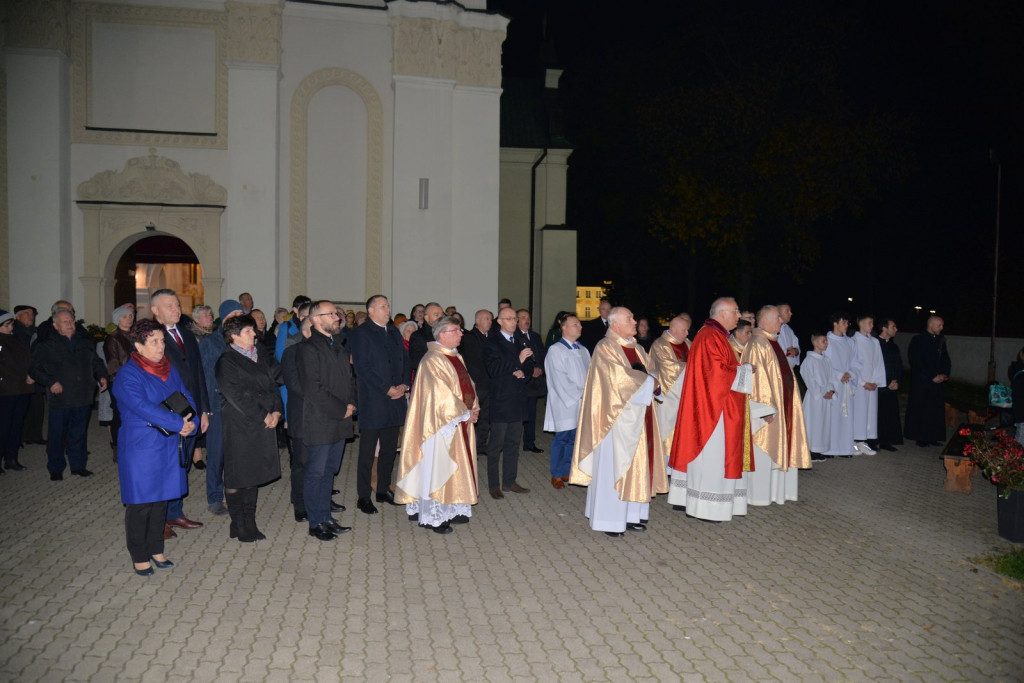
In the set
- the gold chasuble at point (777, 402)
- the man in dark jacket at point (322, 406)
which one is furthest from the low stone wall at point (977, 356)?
the man in dark jacket at point (322, 406)

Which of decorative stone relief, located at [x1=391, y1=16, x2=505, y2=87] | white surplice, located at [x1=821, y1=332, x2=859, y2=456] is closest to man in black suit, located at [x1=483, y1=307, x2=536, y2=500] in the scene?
white surplice, located at [x1=821, y1=332, x2=859, y2=456]

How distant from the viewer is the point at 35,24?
16750 millimetres

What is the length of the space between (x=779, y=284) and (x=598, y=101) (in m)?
15.9

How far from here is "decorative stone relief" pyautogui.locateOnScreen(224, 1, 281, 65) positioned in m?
17.6

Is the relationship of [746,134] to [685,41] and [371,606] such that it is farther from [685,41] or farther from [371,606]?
[371,606]

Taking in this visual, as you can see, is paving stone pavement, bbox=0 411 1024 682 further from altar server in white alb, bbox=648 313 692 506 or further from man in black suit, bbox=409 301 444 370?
man in black suit, bbox=409 301 444 370

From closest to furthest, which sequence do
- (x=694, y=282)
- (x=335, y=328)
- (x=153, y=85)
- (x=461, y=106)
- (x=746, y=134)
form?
(x=335, y=328)
(x=153, y=85)
(x=461, y=106)
(x=746, y=134)
(x=694, y=282)

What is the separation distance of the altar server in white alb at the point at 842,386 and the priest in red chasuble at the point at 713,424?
4.36m

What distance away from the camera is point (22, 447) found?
10.9 m

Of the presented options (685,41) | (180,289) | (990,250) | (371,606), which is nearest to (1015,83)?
(990,250)

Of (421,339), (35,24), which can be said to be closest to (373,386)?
(421,339)

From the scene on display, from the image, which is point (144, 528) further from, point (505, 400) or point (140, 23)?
point (140, 23)

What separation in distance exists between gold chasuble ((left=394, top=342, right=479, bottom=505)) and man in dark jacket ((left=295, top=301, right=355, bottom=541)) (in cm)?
60

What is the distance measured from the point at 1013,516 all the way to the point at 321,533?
637cm
